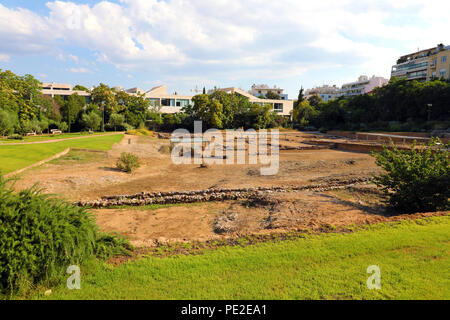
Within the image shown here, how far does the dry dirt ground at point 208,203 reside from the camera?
8.46 meters

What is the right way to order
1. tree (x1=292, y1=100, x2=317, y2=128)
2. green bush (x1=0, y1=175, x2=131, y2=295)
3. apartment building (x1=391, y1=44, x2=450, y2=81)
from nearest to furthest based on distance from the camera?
1. green bush (x1=0, y1=175, x2=131, y2=295)
2. apartment building (x1=391, y1=44, x2=450, y2=81)
3. tree (x1=292, y1=100, x2=317, y2=128)

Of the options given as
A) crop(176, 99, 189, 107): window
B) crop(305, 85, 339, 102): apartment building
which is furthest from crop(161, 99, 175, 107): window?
crop(305, 85, 339, 102): apartment building

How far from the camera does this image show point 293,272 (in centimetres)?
488

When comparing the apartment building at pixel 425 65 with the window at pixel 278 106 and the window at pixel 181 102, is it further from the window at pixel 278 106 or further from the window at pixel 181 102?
the window at pixel 181 102

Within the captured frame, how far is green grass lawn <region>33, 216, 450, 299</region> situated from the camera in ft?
14.0

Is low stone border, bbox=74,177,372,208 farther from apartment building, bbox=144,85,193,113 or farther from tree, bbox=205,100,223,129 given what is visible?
apartment building, bbox=144,85,193,113

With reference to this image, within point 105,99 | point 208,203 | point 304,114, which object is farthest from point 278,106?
point 208,203

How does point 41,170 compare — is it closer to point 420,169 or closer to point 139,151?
point 139,151

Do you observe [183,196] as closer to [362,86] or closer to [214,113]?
[214,113]

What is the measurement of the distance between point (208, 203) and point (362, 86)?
11060 centimetres

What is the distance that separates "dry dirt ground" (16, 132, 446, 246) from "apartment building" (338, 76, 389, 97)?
9510 cm

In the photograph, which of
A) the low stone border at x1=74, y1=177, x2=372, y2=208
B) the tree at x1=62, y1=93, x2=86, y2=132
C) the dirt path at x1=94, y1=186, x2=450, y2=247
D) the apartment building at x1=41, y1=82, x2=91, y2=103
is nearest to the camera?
the dirt path at x1=94, y1=186, x2=450, y2=247

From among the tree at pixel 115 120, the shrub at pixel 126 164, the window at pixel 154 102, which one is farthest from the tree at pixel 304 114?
the shrub at pixel 126 164
